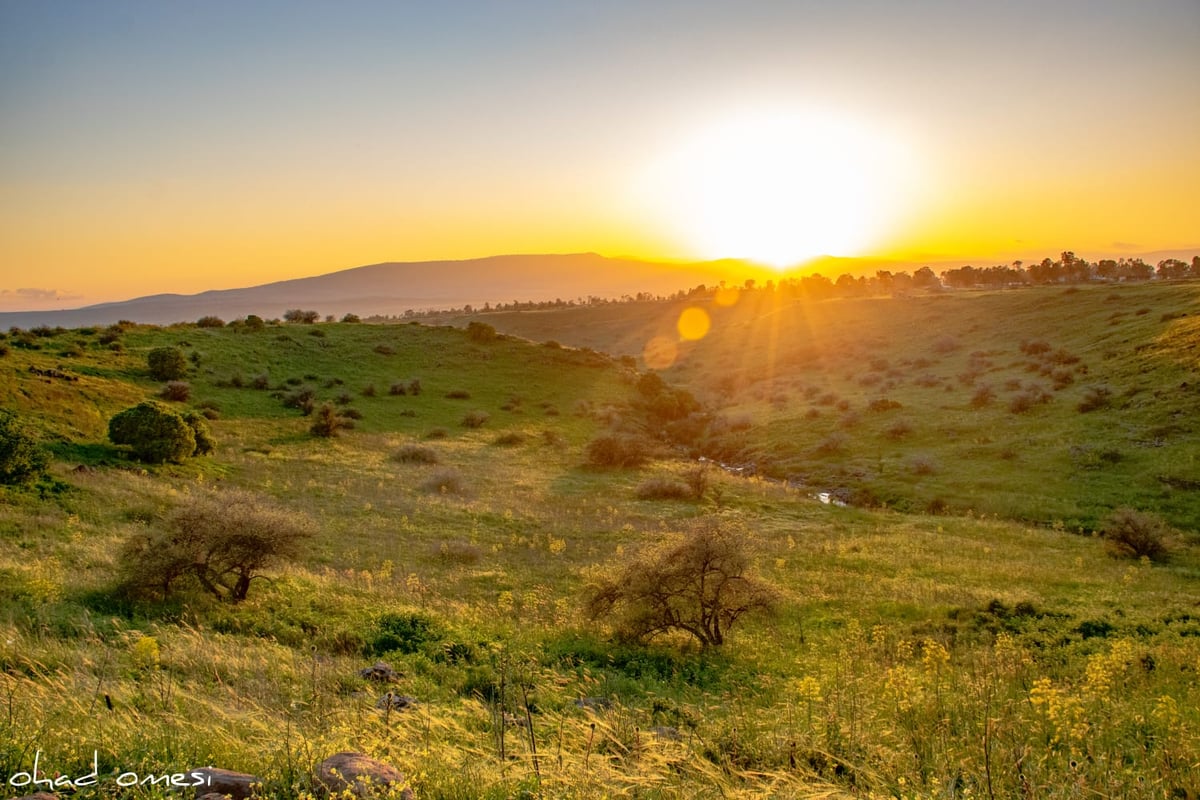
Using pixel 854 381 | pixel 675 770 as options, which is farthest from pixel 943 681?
pixel 854 381

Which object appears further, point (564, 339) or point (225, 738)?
point (564, 339)

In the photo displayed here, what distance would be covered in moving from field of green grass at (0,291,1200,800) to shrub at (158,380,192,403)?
0.94 meters

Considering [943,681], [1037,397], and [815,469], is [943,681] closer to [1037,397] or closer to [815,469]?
[815,469]

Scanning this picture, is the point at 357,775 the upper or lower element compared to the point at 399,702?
upper

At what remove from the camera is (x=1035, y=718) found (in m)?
8.27

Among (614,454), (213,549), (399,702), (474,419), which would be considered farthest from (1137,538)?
(474,419)

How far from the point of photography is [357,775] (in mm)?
4973

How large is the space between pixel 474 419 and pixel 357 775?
49345 millimetres

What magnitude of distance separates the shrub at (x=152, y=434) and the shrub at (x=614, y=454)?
24643 mm

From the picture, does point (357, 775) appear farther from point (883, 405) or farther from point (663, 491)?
point (883, 405)

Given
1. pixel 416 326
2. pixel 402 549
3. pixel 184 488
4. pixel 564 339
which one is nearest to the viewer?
pixel 402 549

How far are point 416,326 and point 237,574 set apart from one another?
6357 cm

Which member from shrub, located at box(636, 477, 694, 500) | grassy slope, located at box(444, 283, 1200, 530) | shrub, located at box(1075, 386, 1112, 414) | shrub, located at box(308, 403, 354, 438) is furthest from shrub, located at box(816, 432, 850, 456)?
shrub, located at box(308, 403, 354, 438)

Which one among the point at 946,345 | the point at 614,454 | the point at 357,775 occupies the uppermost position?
the point at 946,345
